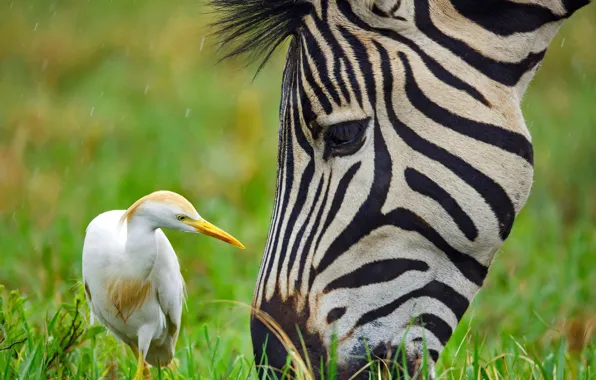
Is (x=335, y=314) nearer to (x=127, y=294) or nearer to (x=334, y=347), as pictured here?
(x=334, y=347)

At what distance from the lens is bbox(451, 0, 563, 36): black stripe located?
301 cm

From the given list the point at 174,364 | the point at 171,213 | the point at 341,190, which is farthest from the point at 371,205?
the point at 174,364

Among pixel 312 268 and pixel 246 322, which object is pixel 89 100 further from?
pixel 312 268

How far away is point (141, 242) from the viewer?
Result: 11.9ft

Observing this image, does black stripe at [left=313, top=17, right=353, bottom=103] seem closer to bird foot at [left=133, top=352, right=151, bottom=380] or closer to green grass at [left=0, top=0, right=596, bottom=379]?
green grass at [left=0, top=0, right=596, bottom=379]

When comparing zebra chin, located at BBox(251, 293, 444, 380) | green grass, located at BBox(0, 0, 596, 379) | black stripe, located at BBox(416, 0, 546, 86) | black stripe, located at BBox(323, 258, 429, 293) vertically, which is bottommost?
green grass, located at BBox(0, 0, 596, 379)

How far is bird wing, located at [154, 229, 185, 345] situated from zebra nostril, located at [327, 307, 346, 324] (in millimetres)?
1164

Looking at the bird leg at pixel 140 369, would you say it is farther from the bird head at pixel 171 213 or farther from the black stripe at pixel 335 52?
the black stripe at pixel 335 52

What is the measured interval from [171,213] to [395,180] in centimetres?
99

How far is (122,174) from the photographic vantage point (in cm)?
820

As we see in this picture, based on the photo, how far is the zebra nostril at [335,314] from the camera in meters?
2.93

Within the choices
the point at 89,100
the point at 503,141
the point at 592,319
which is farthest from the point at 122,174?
the point at 503,141

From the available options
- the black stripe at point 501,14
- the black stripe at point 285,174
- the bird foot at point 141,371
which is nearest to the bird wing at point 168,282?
the bird foot at point 141,371

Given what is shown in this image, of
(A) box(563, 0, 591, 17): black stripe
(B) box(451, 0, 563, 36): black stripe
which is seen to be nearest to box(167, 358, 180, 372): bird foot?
(B) box(451, 0, 563, 36): black stripe
